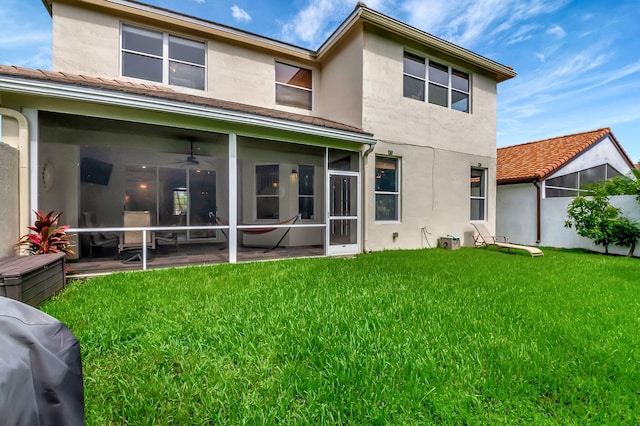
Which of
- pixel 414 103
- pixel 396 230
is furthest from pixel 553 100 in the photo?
pixel 396 230

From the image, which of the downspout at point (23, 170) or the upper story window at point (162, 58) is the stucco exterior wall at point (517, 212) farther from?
the downspout at point (23, 170)

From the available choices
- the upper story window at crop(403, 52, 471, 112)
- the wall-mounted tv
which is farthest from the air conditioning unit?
the wall-mounted tv

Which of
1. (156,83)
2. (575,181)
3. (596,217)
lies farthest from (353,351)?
(575,181)

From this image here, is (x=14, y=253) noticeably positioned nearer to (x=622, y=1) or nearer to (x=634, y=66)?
(x=622, y=1)

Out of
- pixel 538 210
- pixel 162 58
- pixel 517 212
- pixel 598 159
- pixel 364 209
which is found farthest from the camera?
pixel 598 159

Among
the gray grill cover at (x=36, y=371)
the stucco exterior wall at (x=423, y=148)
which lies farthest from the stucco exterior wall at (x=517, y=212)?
the gray grill cover at (x=36, y=371)

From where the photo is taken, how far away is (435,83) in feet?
29.7

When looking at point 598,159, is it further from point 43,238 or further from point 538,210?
point 43,238

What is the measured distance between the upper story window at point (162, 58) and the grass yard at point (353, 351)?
5.98 meters

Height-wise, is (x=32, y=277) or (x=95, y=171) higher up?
(x=95, y=171)

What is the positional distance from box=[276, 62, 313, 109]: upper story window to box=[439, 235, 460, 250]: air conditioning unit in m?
6.39

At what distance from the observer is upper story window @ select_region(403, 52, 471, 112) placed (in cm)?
865

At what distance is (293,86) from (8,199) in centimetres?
769

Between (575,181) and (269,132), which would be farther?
(575,181)
